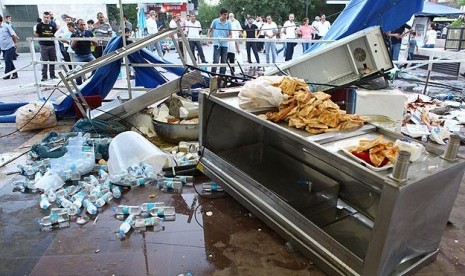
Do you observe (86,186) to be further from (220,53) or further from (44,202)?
(220,53)

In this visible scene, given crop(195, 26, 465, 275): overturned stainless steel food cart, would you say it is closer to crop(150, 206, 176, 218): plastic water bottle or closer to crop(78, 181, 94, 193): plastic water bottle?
crop(150, 206, 176, 218): plastic water bottle

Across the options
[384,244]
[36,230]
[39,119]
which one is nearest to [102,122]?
[39,119]

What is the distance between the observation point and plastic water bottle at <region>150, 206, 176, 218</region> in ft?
9.68

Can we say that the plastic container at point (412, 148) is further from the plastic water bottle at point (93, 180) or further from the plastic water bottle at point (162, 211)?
the plastic water bottle at point (93, 180)

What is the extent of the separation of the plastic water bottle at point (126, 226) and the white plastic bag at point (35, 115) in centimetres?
311

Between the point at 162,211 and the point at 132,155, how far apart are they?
0.99m

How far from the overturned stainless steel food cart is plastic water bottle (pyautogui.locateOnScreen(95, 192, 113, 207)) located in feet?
3.05

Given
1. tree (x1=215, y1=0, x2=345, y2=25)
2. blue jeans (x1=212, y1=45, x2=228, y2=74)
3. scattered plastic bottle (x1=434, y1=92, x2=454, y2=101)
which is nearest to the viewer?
scattered plastic bottle (x1=434, y1=92, x2=454, y2=101)

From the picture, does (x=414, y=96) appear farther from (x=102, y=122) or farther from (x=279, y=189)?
(x=102, y=122)

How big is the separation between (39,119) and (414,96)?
6.49 metres

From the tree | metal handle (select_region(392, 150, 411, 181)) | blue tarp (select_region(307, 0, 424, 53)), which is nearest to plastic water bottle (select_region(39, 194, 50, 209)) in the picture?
metal handle (select_region(392, 150, 411, 181))

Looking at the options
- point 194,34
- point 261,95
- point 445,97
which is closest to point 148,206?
point 261,95

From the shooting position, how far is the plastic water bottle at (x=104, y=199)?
10.2ft

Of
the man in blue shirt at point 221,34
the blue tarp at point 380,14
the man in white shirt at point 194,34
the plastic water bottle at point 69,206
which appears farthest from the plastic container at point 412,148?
the man in white shirt at point 194,34
